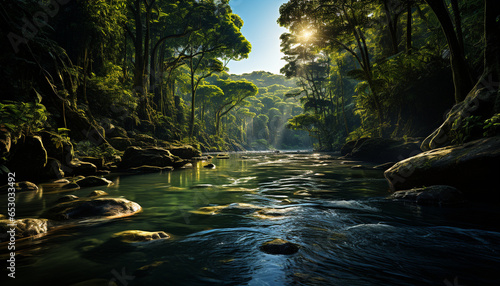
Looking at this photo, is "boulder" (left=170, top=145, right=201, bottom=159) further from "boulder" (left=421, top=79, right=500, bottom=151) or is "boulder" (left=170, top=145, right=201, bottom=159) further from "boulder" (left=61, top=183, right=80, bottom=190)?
"boulder" (left=421, top=79, right=500, bottom=151)

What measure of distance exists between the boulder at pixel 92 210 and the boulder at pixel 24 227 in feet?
1.46

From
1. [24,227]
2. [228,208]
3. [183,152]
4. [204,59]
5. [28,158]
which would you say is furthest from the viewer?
[204,59]

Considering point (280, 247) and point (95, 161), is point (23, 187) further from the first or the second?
point (280, 247)

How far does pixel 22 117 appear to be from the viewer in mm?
6023

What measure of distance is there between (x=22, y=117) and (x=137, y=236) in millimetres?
5879

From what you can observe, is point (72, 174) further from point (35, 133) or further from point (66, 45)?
point (66, 45)

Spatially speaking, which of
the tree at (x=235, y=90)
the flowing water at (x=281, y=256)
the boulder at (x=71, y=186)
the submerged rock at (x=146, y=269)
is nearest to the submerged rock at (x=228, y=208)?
the flowing water at (x=281, y=256)

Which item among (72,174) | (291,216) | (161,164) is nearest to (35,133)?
(72,174)

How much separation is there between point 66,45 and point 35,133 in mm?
8190

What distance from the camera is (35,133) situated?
680 centimetres

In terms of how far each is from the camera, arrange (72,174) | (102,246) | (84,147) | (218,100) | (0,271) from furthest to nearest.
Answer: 1. (218,100)
2. (84,147)
3. (72,174)
4. (102,246)
5. (0,271)

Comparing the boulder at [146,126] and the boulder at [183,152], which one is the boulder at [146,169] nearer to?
the boulder at [183,152]

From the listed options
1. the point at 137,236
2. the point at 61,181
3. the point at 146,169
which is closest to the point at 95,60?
the point at 146,169

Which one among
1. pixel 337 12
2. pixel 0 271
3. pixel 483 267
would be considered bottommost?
pixel 483 267
